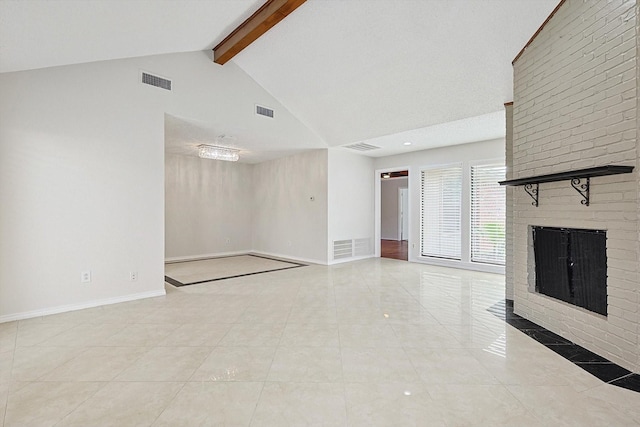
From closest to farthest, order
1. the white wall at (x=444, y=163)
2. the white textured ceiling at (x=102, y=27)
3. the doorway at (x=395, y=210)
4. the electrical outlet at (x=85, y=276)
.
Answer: the white textured ceiling at (x=102, y=27) → the electrical outlet at (x=85, y=276) → the white wall at (x=444, y=163) → the doorway at (x=395, y=210)

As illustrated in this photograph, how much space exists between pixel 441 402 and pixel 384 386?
13.9 inches

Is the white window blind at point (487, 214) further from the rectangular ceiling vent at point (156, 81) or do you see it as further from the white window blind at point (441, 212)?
the rectangular ceiling vent at point (156, 81)

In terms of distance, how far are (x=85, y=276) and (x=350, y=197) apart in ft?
16.9

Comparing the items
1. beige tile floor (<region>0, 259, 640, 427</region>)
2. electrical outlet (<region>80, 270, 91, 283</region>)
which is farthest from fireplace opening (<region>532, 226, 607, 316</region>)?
electrical outlet (<region>80, 270, 91, 283</region>)

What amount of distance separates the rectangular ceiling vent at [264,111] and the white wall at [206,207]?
10.2 ft

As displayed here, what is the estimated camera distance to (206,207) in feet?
26.5

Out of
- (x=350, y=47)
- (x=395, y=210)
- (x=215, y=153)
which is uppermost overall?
(x=350, y=47)

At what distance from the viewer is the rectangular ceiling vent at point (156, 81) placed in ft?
13.7

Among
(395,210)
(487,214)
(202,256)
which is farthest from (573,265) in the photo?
(395,210)

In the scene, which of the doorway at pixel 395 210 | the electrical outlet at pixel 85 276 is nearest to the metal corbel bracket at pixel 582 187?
the electrical outlet at pixel 85 276

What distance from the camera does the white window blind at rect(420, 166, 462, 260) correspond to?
6605 mm

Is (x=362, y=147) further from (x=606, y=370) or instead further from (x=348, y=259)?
(x=606, y=370)

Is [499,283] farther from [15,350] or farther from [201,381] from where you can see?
[15,350]

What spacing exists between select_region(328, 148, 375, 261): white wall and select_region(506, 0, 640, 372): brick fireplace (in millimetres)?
3870
